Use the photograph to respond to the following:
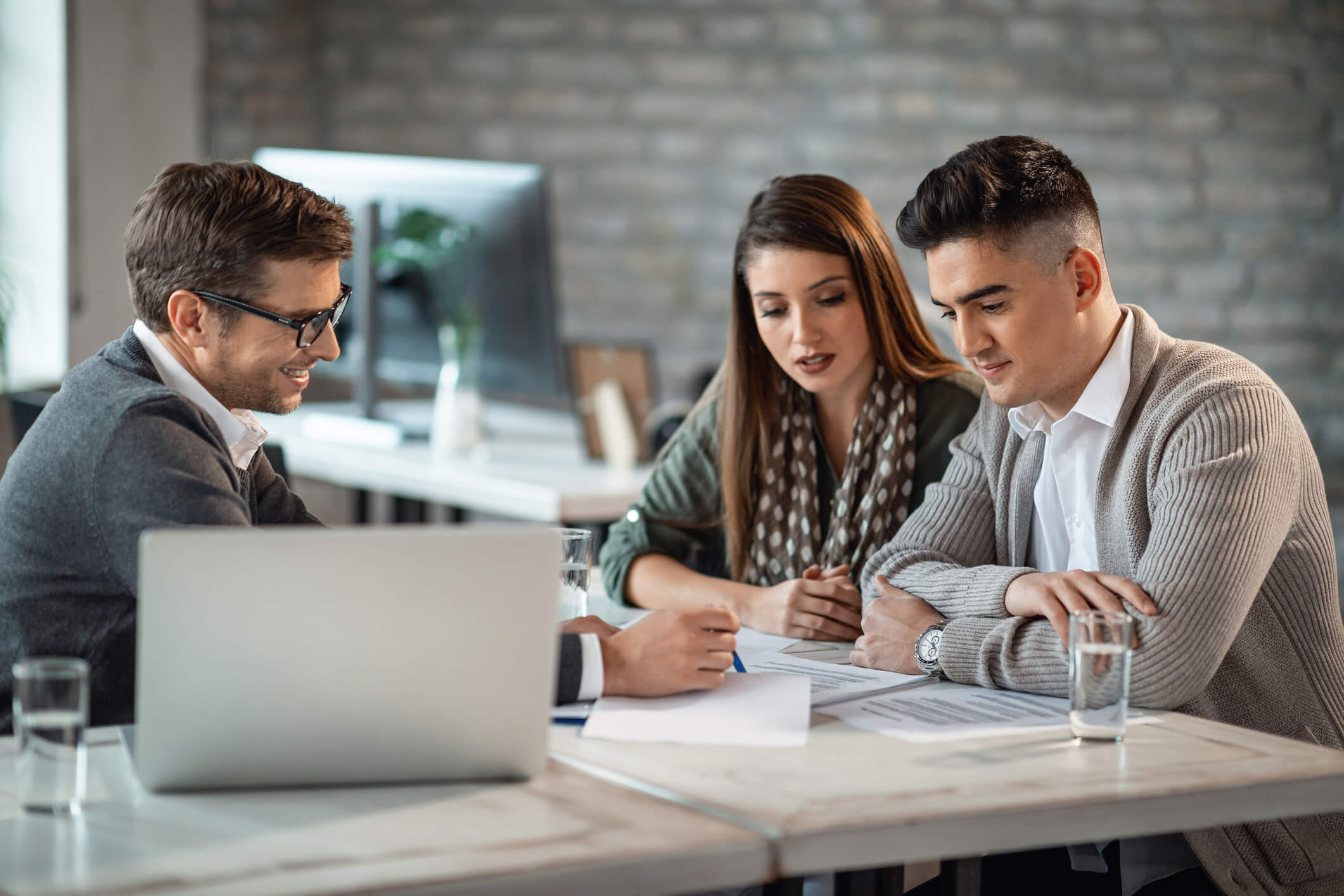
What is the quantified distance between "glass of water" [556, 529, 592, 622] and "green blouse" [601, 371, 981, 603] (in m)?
0.39

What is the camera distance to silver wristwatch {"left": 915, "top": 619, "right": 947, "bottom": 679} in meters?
1.41

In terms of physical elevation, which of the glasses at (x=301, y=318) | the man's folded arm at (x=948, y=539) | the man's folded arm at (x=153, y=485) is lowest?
the man's folded arm at (x=948, y=539)

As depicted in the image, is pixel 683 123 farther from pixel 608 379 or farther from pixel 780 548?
pixel 780 548

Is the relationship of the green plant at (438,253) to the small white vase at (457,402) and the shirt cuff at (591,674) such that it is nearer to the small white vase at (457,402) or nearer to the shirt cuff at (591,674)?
the small white vase at (457,402)

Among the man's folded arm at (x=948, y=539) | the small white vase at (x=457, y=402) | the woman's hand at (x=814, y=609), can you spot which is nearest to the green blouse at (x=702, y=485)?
the man's folded arm at (x=948, y=539)

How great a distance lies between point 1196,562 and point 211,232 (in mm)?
1030

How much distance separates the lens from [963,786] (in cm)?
103

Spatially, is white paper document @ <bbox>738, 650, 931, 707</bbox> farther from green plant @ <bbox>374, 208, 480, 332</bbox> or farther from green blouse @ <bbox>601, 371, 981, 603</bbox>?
green plant @ <bbox>374, 208, 480, 332</bbox>

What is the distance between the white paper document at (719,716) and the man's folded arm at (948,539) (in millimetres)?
292

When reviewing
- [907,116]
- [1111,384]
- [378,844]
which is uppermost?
[907,116]

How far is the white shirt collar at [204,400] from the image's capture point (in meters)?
1.38

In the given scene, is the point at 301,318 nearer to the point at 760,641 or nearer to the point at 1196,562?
the point at 760,641

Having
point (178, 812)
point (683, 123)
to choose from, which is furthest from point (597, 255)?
point (178, 812)

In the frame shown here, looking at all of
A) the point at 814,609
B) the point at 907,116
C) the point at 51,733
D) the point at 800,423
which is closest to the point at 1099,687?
the point at 814,609
